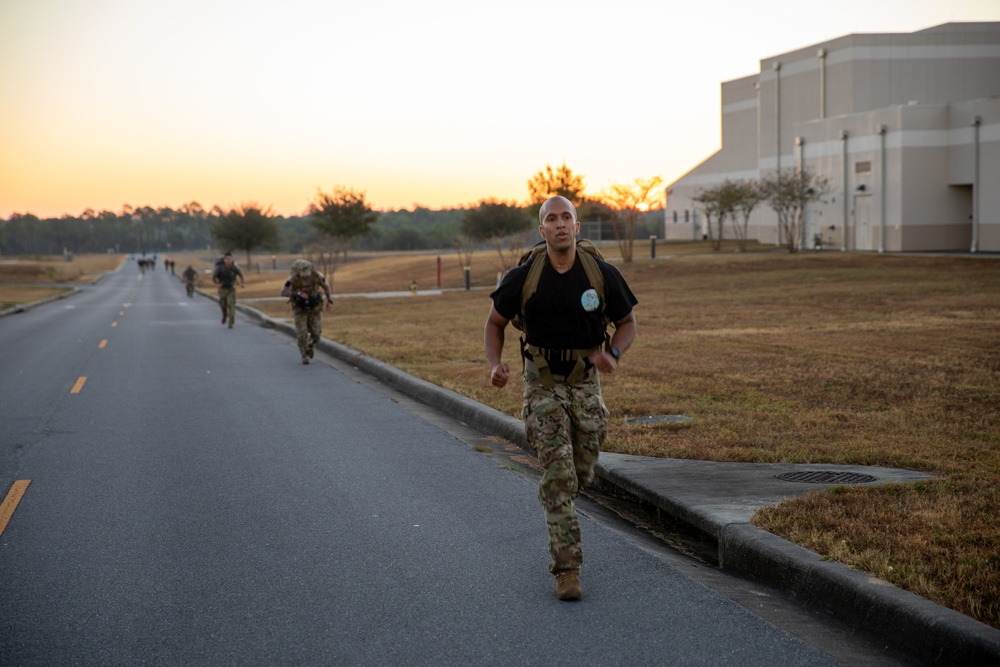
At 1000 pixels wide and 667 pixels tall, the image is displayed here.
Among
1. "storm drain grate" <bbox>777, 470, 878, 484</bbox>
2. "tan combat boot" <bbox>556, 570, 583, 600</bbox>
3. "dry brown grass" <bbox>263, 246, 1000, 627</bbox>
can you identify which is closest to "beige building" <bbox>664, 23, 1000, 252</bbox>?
"dry brown grass" <bbox>263, 246, 1000, 627</bbox>

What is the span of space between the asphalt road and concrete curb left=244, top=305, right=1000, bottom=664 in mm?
387

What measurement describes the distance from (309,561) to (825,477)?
12.7 feet

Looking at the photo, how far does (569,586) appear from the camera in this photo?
18.0 feet

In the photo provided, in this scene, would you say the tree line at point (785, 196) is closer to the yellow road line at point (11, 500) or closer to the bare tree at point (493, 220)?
the bare tree at point (493, 220)

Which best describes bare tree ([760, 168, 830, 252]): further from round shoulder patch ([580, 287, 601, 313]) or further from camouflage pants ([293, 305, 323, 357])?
round shoulder patch ([580, 287, 601, 313])

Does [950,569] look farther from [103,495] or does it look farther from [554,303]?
[103,495]

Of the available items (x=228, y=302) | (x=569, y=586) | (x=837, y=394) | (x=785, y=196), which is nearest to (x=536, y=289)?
(x=569, y=586)

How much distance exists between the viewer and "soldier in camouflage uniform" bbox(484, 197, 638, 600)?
5.63 metres

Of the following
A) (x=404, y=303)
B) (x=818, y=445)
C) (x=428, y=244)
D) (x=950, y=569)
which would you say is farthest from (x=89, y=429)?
(x=428, y=244)

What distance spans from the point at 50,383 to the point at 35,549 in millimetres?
10078

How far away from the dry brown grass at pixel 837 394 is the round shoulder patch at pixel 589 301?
5.89 feet

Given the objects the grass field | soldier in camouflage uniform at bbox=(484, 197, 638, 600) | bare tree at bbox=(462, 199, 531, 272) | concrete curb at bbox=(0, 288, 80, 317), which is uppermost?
bare tree at bbox=(462, 199, 531, 272)

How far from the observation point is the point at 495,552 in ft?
21.3

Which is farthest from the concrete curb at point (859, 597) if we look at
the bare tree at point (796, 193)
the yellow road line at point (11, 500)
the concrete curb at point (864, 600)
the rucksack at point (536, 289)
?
the bare tree at point (796, 193)
